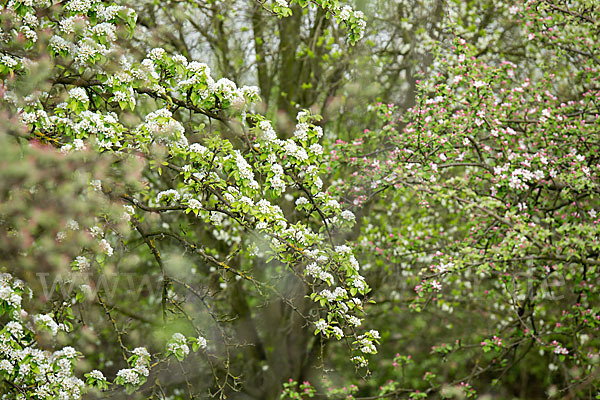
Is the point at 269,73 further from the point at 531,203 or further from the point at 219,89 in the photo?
the point at 219,89

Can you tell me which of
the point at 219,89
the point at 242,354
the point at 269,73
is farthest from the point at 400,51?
the point at 219,89

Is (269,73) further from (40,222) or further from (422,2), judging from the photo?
(40,222)

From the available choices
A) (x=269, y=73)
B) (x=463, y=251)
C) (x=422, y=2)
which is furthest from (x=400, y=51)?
(x=463, y=251)

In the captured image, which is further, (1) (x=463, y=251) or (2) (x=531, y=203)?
(2) (x=531, y=203)

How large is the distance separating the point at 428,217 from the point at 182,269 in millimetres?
3254

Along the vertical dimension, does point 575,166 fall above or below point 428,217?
below

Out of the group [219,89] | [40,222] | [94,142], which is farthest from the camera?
[219,89]

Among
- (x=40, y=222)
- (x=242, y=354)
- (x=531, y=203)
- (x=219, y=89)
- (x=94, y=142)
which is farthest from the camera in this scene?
(x=242, y=354)

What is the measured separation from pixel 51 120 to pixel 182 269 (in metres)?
3.29

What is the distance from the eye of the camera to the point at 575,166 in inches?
220

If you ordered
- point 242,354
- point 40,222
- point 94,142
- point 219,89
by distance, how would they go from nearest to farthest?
1. point 40,222
2. point 94,142
3. point 219,89
4. point 242,354

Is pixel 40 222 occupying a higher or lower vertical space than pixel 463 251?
lower

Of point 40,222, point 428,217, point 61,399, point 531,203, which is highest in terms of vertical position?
point 428,217

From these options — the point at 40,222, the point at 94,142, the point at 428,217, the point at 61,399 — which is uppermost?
the point at 428,217
